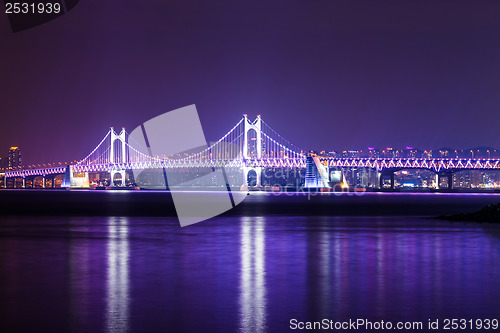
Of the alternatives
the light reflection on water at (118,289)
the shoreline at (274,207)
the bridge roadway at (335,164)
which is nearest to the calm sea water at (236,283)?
the light reflection on water at (118,289)

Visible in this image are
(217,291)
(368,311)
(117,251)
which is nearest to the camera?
(368,311)

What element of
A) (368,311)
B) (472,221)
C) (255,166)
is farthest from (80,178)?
(368,311)

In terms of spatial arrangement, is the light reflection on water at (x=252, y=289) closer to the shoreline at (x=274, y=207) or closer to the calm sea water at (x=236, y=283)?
the calm sea water at (x=236, y=283)

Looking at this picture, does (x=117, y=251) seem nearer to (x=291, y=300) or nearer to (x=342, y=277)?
(x=342, y=277)

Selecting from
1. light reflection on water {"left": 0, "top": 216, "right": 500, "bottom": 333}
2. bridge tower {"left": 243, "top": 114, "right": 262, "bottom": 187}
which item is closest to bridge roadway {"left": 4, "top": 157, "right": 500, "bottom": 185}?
bridge tower {"left": 243, "top": 114, "right": 262, "bottom": 187}

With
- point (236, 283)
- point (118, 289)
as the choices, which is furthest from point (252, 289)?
point (118, 289)

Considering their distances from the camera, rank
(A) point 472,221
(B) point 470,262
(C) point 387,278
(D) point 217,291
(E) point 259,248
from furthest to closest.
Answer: (A) point 472,221 < (E) point 259,248 < (B) point 470,262 < (C) point 387,278 < (D) point 217,291

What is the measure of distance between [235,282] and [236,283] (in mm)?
126

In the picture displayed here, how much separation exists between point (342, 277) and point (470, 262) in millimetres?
3973

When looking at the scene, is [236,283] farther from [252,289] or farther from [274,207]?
[274,207]

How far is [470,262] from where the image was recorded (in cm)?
1502

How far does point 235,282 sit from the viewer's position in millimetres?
11727

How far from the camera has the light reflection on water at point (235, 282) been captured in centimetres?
860

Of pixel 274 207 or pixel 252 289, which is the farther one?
pixel 274 207
